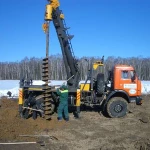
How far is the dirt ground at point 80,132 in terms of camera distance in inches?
324

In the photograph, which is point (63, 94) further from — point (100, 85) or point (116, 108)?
point (116, 108)

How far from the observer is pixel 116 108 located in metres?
13.1

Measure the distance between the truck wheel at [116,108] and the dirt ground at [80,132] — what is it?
12.1 inches

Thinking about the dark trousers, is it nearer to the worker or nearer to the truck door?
the worker

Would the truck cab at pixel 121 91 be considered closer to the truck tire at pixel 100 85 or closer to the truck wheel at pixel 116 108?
the truck wheel at pixel 116 108

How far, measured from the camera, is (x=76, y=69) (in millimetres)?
14195

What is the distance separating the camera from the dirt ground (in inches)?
324

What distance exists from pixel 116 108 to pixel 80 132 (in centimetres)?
352

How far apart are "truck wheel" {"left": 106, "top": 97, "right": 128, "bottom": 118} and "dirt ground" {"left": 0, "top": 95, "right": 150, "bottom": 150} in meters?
0.31

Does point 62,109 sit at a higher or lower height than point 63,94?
lower

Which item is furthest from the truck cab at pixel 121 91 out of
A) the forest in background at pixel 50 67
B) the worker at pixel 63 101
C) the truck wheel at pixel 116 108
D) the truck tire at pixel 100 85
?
the forest in background at pixel 50 67

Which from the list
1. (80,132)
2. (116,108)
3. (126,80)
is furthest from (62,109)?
(126,80)

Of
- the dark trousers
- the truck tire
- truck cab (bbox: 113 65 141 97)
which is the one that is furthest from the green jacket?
truck cab (bbox: 113 65 141 97)

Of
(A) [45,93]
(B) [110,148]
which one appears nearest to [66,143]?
(B) [110,148]
